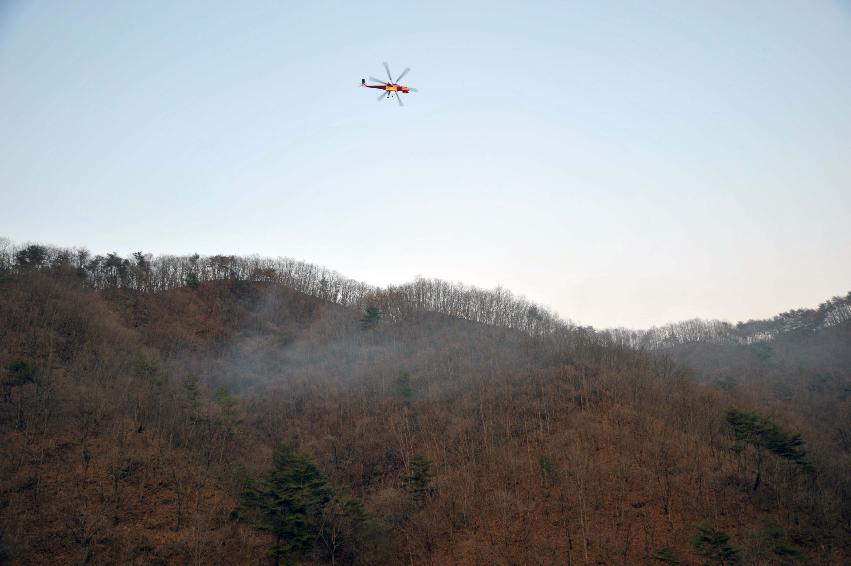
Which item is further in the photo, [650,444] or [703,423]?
[703,423]

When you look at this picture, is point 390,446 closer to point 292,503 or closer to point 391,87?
point 292,503

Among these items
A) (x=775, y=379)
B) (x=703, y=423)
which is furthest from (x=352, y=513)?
(x=775, y=379)

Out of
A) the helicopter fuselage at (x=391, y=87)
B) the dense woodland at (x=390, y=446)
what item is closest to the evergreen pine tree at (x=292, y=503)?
the dense woodland at (x=390, y=446)

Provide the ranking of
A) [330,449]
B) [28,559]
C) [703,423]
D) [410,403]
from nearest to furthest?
[28,559] < [703,423] < [330,449] < [410,403]

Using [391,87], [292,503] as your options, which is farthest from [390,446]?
[391,87]

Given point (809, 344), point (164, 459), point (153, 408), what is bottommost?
point (164, 459)

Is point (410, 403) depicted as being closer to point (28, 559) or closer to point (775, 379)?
point (28, 559)

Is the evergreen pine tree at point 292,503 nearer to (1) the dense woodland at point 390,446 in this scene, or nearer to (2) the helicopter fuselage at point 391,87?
(1) the dense woodland at point 390,446

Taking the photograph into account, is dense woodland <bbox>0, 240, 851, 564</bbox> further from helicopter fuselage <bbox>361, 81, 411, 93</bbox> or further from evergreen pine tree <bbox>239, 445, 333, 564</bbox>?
helicopter fuselage <bbox>361, 81, 411, 93</bbox>
